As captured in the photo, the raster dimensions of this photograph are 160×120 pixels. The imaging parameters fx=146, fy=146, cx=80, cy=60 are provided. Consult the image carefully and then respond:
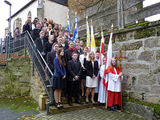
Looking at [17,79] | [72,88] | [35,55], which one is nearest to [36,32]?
[35,55]

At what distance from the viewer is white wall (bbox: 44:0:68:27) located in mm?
17156

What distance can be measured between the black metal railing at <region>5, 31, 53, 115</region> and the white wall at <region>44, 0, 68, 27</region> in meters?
9.23

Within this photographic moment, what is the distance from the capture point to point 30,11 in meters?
18.4

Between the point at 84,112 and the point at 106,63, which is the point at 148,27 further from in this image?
the point at 84,112

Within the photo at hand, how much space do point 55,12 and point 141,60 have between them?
14898mm

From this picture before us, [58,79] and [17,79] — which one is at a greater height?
[58,79]

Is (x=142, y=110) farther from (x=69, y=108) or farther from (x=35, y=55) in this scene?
(x=35, y=55)

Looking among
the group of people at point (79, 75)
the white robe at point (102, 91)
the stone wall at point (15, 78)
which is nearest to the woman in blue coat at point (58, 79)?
the group of people at point (79, 75)

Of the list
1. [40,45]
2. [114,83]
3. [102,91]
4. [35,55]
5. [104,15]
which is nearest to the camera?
[114,83]

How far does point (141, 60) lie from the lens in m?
5.09

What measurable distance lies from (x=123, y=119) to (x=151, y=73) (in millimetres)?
1743

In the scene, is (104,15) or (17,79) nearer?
(17,79)

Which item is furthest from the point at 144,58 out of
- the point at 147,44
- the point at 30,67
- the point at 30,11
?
the point at 30,11

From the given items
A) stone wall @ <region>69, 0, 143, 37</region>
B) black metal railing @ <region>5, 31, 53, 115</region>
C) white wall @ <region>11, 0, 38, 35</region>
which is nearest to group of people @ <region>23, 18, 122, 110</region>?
black metal railing @ <region>5, 31, 53, 115</region>
